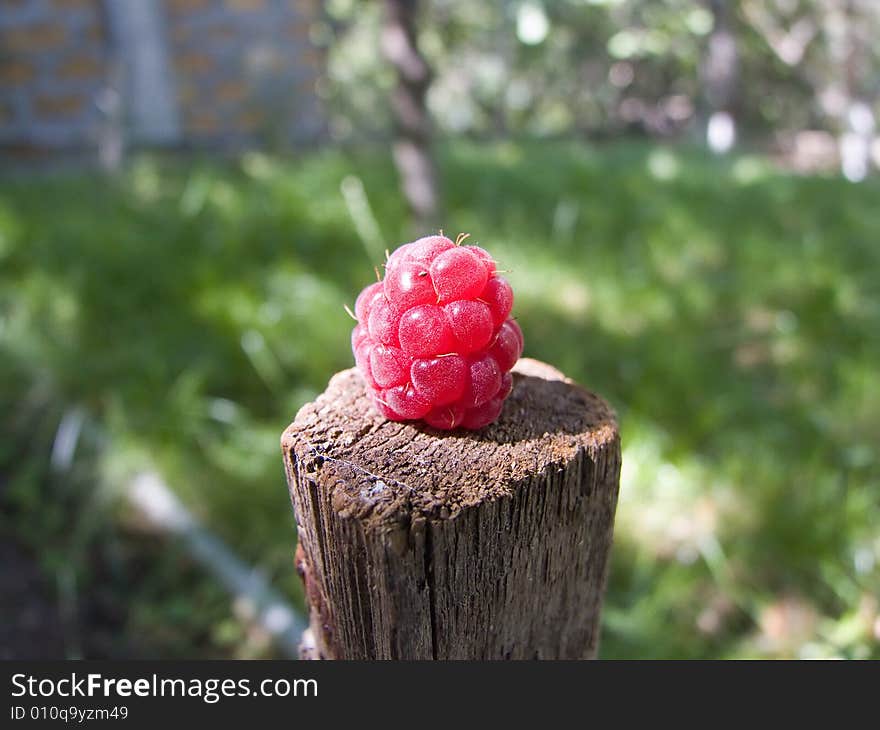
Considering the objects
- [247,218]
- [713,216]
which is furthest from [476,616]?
[713,216]

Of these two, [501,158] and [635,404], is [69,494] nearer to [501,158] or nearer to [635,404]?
[635,404]

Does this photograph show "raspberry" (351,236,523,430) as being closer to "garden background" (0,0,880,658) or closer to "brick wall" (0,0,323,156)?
"garden background" (0,0,880,658)

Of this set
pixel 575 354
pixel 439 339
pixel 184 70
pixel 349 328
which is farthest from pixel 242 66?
pixel 439 339

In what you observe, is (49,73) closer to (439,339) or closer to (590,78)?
(439,339)

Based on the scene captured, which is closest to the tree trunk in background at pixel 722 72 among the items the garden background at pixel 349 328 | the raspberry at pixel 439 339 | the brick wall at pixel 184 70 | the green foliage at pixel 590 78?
the garden background at pixel 349 328

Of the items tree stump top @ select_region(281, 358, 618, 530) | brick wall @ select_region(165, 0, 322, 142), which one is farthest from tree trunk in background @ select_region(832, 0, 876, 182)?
tree stump top @ select_region(281, 358, 618, 530)
